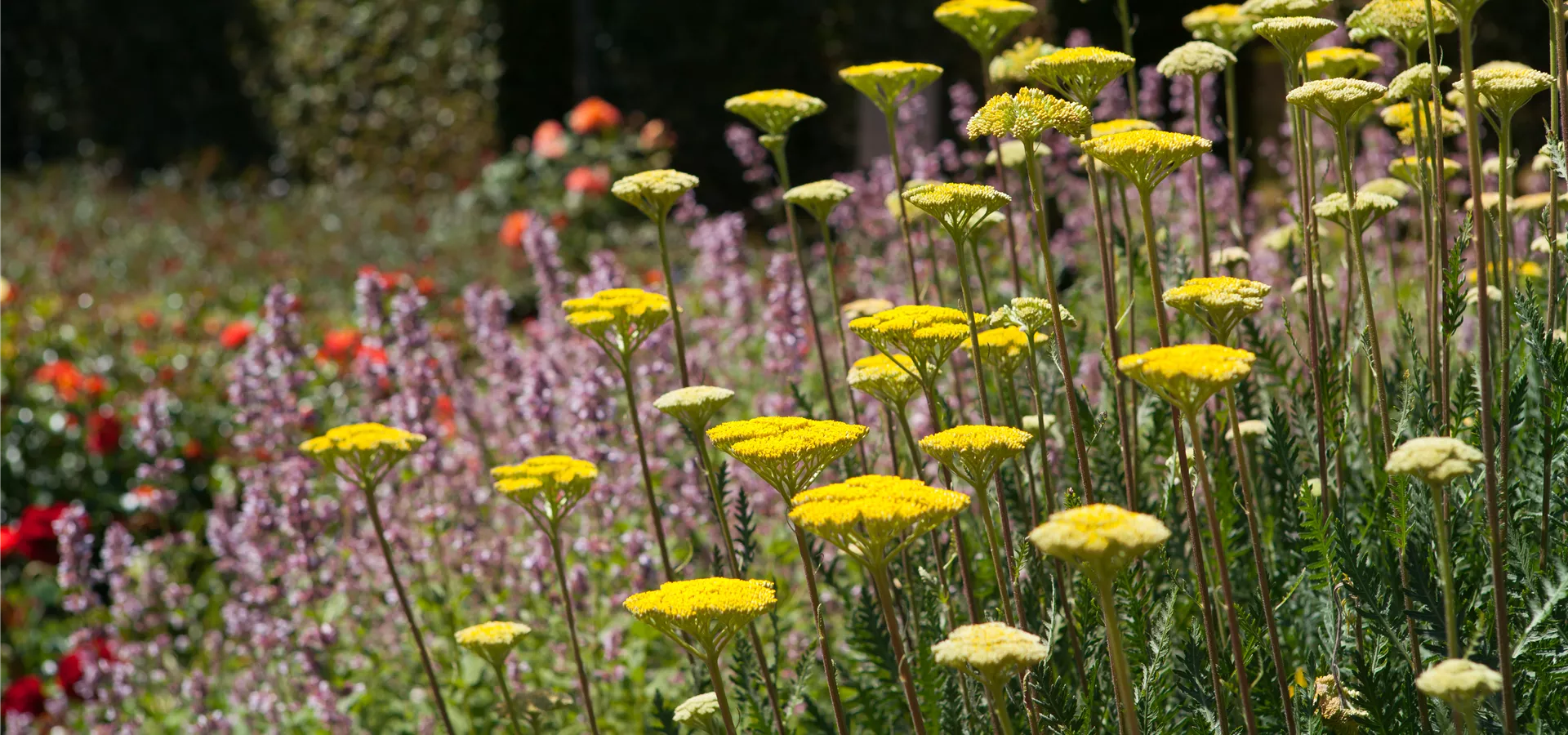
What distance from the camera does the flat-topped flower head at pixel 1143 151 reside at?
1393 mm

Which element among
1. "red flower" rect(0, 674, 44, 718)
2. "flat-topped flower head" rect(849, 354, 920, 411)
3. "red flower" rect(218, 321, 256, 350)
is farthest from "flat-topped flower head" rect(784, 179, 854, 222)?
"red flower" rect(218, 321, 256, 350)

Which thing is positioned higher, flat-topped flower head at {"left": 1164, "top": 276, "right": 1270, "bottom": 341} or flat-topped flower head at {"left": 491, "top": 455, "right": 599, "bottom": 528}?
flat-topped flower head at {"left": 1164, "top": 276, "right": 1270, "bottom": 341}

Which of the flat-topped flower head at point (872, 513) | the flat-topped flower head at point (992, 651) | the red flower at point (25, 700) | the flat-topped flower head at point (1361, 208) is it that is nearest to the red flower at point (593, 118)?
the red flower at point (25, 700)

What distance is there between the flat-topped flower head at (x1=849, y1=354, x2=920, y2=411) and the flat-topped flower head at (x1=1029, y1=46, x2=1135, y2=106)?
1.26ft

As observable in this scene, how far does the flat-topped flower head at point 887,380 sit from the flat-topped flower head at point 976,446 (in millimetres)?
196

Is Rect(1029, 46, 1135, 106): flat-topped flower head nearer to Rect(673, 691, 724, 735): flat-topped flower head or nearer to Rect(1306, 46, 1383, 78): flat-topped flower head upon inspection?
Rect(1306, 46, 1383, 78): flat-topped flower head

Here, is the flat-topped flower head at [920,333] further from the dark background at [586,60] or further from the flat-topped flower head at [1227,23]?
the dark background at [586,60]

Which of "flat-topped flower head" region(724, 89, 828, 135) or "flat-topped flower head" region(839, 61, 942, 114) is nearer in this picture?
"flat-topped flower head" region(839, 61, 942, 114)

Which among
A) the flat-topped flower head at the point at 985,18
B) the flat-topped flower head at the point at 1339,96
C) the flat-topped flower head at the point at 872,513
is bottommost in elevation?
the flat-topped flower head at the point at 872,513

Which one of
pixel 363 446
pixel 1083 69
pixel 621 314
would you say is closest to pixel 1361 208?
pixel 1083 69

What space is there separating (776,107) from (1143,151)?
0.84 metres

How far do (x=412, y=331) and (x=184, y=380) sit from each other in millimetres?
3382

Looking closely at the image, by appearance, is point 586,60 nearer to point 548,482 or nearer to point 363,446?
point 363,446

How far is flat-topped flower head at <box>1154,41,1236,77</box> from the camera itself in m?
1.93
